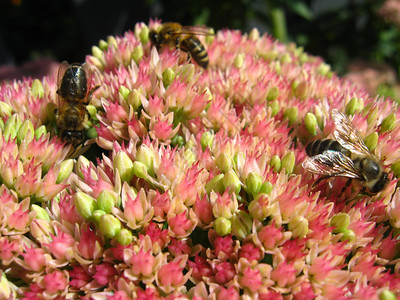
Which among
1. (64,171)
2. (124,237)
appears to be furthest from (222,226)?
(64,171)

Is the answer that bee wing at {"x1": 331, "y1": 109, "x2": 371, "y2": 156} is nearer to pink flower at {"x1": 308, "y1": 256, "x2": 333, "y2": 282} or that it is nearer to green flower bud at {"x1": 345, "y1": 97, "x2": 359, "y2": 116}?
green flower bud at {"x1": 345, "y1": 97, "x2": 359, "y2": 116}

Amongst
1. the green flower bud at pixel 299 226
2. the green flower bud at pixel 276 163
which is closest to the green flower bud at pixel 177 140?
the green flower bud at pixel 276 163

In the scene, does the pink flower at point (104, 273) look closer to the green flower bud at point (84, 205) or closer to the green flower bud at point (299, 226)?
the green flower bud at point (84, 205)

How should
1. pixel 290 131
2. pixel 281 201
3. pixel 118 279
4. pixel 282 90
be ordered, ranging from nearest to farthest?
pixel 118 279 → pixel 281 201 → pixel 290 131 → pixel 282 90

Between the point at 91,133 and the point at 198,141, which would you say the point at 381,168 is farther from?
the point at 91,133

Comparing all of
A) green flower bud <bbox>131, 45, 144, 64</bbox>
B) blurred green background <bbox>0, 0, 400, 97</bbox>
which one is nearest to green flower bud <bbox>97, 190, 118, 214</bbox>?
green flower bud <bbox>131, 45, 144, 64</bbox>

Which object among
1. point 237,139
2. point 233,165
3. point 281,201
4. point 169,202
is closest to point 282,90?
point 237,139
